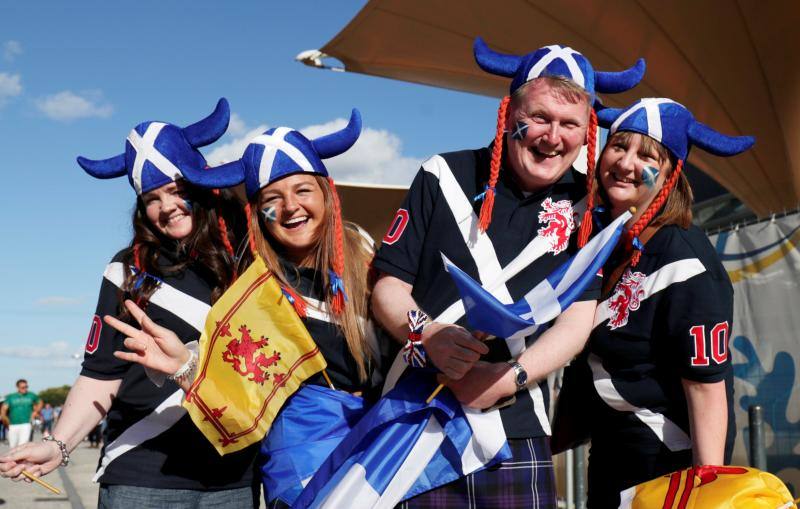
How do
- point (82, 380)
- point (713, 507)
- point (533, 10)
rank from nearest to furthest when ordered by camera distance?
point (713, 507), point (82, 380), point (533, 10)

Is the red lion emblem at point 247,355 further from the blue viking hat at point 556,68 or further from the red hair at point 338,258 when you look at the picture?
the blue viking hat at point 556,68

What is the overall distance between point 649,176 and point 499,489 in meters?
1.15

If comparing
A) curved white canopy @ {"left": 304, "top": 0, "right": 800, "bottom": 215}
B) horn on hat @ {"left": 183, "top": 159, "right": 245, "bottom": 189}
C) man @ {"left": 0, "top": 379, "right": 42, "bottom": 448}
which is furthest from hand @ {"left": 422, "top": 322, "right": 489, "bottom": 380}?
man @ {"left": 0, "top": 379, "right": 42, "bottom": 448}

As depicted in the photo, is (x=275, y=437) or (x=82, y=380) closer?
(x=275, y=437)

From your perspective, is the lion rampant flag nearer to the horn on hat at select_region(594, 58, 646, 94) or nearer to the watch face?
the watch face

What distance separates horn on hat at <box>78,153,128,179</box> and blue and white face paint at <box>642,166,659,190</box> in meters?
1.91

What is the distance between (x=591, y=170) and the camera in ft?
7.72

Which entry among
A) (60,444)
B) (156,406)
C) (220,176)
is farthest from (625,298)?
(60,444)

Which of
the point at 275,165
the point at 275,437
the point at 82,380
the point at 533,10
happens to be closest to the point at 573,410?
the point at 275,437

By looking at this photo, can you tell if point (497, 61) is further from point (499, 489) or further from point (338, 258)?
point (499, 489)

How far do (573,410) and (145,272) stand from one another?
162 cm

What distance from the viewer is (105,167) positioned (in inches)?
120

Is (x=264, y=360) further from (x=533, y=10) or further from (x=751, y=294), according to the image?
(x=533, y=10)

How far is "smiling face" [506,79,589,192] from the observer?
2215 mm
